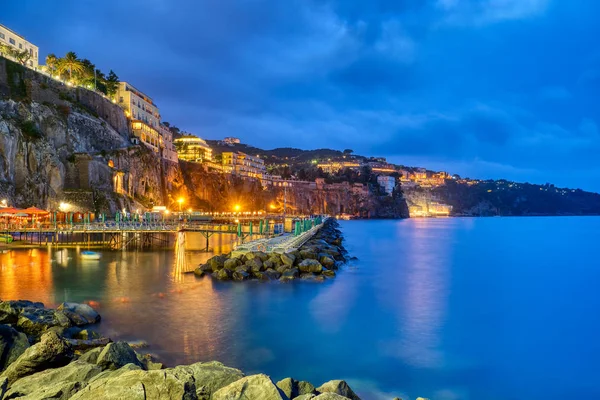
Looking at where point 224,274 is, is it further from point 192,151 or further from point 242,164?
point 242,164

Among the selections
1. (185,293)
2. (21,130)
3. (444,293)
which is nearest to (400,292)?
(444,293)

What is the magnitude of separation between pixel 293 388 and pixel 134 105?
100266 mm

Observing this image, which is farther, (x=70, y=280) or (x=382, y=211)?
(x=382, y=211)

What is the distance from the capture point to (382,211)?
197 meters

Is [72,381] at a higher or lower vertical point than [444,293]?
higher

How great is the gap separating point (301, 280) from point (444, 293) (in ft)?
32.2

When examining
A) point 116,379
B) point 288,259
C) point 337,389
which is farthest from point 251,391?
point 288,259

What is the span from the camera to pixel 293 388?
29.6ft

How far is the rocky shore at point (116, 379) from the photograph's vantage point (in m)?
7.14

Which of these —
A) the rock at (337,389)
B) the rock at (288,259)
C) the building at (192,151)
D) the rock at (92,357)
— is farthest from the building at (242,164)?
the rock at (337,389)

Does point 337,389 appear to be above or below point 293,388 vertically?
below

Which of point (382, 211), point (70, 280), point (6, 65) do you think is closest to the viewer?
point (70, 280)

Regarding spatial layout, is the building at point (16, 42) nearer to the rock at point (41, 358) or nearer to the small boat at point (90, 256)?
the small boat at point (90, 256)

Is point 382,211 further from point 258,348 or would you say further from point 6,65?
point 258,348
